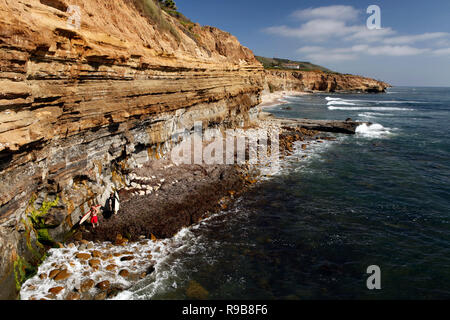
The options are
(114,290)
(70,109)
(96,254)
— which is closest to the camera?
(114,290)

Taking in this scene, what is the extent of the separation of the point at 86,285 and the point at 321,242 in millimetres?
10923

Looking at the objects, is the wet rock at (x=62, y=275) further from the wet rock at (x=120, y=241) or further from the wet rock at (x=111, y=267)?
the wet rock at (x=120, y=241)

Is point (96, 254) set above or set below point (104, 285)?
above

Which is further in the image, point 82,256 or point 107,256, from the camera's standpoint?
point 107,256

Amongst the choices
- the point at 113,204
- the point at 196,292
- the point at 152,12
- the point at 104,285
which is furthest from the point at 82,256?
the point at 152,12

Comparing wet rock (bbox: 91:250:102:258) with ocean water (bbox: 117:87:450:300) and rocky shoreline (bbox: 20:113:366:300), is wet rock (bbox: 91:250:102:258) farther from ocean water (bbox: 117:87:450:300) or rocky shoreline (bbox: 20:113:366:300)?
ocean water (bbox: 117:87:450:300)

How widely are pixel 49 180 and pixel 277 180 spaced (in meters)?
15.6

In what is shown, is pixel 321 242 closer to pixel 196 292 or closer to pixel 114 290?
pixel 196 292

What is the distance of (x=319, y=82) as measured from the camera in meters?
141

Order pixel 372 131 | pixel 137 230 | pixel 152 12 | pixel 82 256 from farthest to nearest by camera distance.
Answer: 1. pixel 372 131
2. pixel 152 12
3. pixel 137 230
4. pixel 82 256

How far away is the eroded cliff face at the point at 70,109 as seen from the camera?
29.1 ft

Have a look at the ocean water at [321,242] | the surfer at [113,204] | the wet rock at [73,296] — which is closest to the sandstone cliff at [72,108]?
the surfer at [113,204]

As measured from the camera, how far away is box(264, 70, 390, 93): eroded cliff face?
5059 inches
